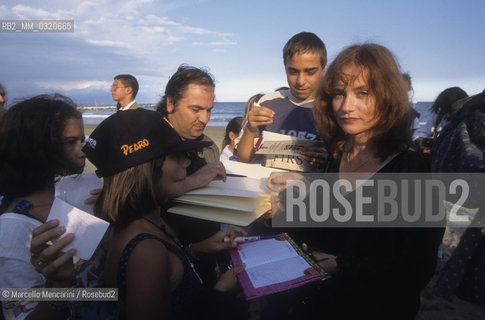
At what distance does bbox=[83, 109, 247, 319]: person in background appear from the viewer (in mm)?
1167

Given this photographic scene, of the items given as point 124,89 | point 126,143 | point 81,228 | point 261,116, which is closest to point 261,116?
point 261,116

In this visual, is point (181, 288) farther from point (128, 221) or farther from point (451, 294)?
point (451, 294)

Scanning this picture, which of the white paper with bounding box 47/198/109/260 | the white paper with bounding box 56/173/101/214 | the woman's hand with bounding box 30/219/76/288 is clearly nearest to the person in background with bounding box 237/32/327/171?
the white paper with bounding box 56/173/101/214

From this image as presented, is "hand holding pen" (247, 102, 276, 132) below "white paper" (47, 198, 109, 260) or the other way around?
the other way around

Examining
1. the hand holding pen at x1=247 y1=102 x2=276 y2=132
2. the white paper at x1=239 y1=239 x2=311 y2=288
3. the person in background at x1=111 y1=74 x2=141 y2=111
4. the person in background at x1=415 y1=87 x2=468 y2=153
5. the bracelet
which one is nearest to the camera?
the white paper at x1=239 y1=239 x2=311 y2=288

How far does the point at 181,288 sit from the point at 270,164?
4.55 feet

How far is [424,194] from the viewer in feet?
3.98

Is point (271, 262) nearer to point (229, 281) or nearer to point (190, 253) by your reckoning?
point (229, 281)

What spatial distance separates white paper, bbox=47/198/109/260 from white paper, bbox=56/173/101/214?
0.74 feet

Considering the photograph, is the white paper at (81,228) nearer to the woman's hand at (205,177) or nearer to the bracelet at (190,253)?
the woman's hand at (205,177)

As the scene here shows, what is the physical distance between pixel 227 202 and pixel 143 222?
1.45 ft

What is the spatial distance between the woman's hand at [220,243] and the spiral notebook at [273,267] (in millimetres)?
50

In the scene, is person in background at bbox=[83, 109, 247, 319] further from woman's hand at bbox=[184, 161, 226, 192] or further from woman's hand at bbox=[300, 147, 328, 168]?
woman's hand at bbox=[300, 147, 328, 168]

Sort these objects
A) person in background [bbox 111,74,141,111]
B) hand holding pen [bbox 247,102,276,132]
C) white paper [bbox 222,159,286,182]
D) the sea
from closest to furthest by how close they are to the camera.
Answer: white paper [bbox 222,159,286,182], hand holding pen [bbox 247,102,276,132], person in background [bbox 111,74,141,111], the sea
